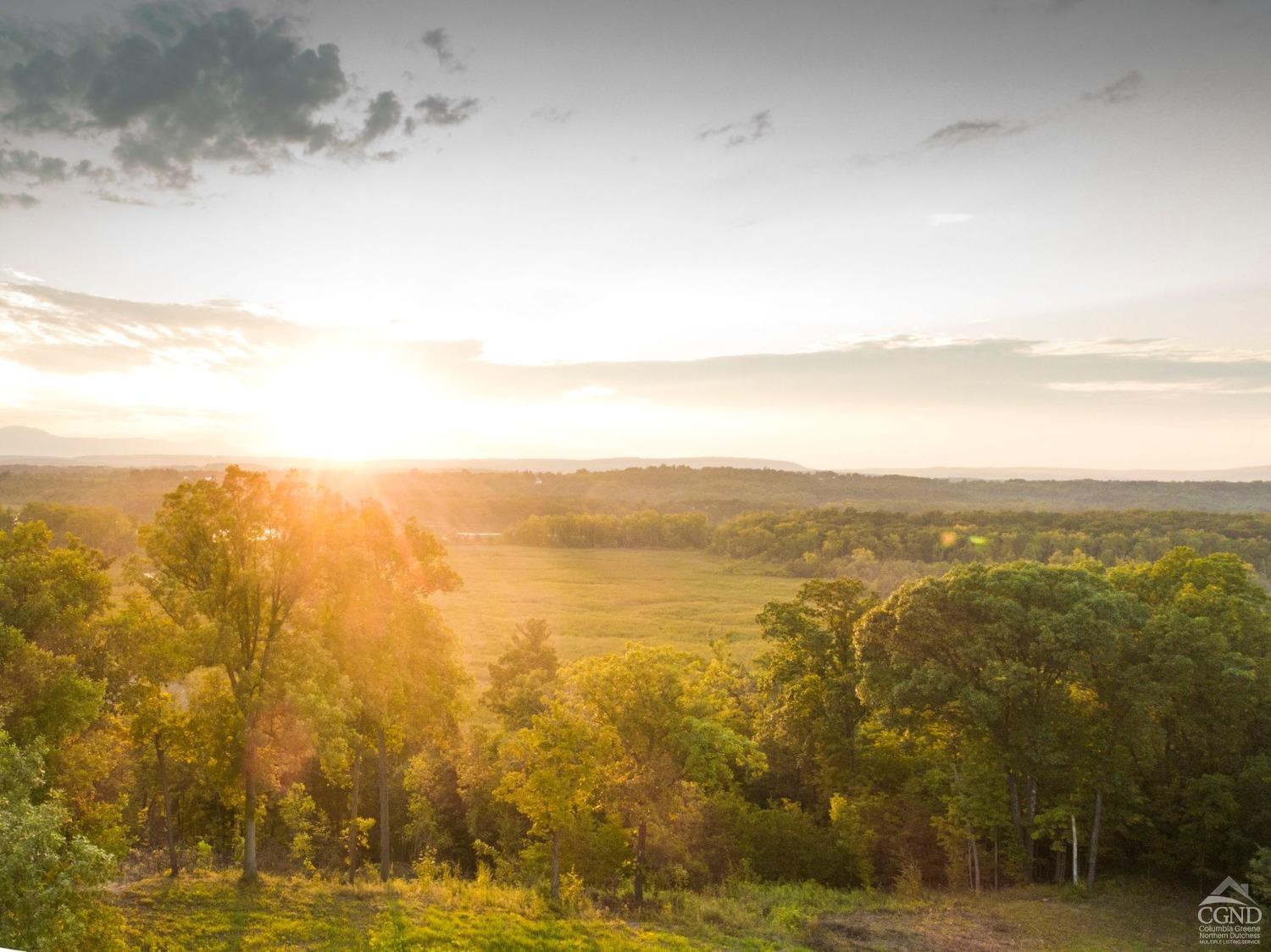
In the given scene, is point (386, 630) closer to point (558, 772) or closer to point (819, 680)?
point (558, 772)

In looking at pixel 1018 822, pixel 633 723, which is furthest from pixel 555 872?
pixel 1018 822

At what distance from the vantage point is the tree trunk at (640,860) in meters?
22.5

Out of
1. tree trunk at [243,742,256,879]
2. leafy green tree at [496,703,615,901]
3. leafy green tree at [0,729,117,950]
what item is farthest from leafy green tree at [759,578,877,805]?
leafy green tree at [0,729,117,950]

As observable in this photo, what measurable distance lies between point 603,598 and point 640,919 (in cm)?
7436

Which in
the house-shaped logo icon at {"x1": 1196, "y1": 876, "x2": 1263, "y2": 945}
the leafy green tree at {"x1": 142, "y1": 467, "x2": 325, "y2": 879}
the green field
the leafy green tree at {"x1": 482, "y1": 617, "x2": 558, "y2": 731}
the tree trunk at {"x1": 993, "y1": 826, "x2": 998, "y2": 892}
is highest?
the leafy green tree at {"x1": 142, "y1": 467, "x2": 325, "y2": 879}

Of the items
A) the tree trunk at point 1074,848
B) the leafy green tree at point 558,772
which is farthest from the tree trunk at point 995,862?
the leafy green tree at point 558,772

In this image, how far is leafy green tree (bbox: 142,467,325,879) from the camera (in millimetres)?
18688

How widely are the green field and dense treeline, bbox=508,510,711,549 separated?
9229mm

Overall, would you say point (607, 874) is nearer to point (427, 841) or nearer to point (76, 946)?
point (427, 841)

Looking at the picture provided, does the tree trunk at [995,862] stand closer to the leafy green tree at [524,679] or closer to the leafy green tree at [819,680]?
the leafy green tree at [819,680]

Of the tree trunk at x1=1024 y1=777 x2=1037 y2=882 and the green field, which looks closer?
the tree trunk at x1=1024 y1=777 x2=1037 y2=882

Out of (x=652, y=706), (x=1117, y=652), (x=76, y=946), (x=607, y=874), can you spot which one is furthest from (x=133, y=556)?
(x=1117, y=652)

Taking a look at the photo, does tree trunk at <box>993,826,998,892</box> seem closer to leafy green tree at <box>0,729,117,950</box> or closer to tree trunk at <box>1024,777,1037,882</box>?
tree trunk at <box>1024,777,1037,882</box>

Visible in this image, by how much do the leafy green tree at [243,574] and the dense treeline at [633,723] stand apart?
0.27 ft
